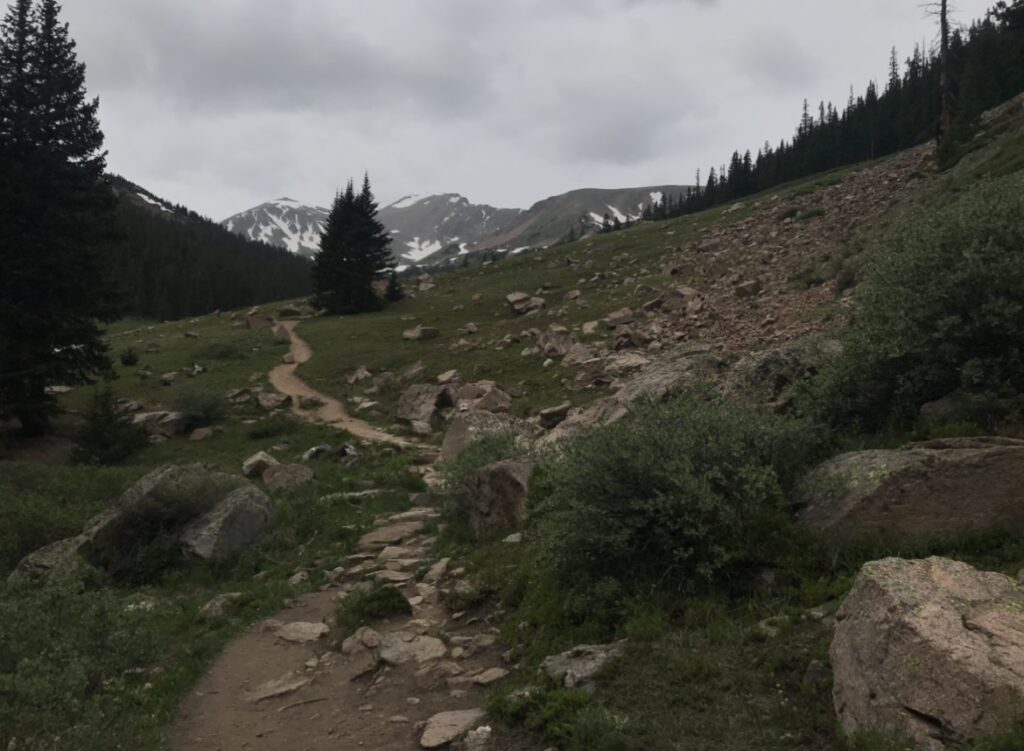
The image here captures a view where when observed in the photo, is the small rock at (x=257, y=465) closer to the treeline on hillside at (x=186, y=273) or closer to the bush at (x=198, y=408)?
the bush at (x=198, y=408)

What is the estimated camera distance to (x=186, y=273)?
110500 mm

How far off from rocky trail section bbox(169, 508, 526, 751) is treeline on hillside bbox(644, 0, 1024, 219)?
51080 millimetres

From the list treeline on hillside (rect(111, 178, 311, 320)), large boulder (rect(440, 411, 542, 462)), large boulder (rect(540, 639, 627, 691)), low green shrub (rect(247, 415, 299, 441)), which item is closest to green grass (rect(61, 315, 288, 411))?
low green shrub (rect(247, 415, 299, 441))

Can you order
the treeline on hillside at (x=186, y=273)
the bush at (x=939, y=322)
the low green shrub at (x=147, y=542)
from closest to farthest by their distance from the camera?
the bush at (x=939, y=322) < the low green shrub at (x=147, y=542) < the treeline on hillside at (x=186, y=273)

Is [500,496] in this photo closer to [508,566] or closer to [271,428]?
[508,566]

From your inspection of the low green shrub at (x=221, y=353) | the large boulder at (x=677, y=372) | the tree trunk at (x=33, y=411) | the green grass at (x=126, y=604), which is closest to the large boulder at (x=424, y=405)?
the green grass at (x=126, y=604)

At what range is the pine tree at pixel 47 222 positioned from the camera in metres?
25.6

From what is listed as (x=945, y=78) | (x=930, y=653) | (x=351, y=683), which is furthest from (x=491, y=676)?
(x=945, y=78)

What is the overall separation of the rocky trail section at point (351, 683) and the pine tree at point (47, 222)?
20.9 meters

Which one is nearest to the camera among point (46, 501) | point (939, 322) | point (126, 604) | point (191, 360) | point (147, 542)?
point (939, 322)

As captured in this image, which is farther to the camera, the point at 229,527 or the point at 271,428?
the point at 271,428

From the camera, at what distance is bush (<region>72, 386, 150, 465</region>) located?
23.2 metres

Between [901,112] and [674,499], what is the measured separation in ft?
354

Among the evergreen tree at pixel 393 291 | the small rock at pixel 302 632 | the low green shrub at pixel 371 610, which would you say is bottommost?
the small rock at pixel 302 632
